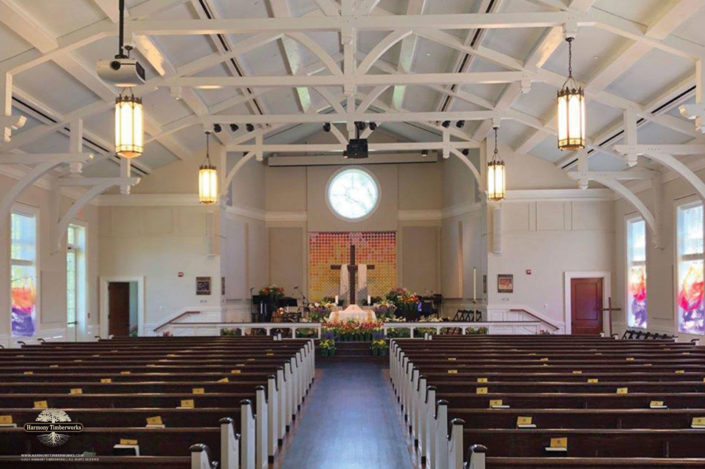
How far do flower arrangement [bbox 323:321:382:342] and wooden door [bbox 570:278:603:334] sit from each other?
5258 millimetres

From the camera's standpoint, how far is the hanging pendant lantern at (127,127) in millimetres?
6516

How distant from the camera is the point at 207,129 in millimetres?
13125

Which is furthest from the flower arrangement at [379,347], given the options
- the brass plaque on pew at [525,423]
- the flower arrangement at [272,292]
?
the brass plaque on pew at [525,423]

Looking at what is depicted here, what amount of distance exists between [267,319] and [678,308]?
1080 centimetres

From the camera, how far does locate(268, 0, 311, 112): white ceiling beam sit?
408 inches

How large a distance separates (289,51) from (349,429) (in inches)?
315

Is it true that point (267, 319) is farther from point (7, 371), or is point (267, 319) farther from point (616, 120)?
point (7, 371)

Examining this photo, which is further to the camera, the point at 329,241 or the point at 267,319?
the point at 329,241

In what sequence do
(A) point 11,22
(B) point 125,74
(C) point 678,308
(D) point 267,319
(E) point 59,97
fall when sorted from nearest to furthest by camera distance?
(B) point 125,74 → (A) point 11,22 → (E) point 59,97 → (C) point 678,308 → (D) point 267,319

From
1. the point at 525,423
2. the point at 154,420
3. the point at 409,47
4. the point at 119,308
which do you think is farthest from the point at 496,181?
the point at 119,308

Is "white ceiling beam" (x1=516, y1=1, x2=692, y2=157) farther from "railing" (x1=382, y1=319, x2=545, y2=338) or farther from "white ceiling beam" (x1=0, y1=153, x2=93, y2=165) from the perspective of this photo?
"white ceiling beam" (x1=0, y1=153, x2=93, y2=165)

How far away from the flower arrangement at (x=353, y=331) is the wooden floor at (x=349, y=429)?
3066mm

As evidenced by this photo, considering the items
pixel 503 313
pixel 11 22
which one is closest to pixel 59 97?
pixel 11 22

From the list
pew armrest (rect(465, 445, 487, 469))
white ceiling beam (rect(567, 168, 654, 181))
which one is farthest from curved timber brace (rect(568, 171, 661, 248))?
pew armrest (rect(465, 445, 487, 469))
